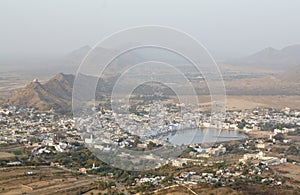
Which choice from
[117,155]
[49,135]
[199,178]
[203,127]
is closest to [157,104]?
[49,135]

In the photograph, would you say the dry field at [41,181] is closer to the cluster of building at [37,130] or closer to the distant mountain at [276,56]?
the cluster of building at [37,130]

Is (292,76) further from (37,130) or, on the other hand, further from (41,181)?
(41,181)

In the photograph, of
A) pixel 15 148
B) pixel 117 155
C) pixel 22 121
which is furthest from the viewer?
pixel 22 121

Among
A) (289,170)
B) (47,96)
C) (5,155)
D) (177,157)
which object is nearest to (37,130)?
(5,155)

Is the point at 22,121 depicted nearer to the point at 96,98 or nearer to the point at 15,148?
the point at 15,148

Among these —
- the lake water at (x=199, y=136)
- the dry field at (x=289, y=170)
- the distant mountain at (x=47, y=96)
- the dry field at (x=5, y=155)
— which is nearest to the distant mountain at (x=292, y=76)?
the distant mountain at (x=47, y=96)

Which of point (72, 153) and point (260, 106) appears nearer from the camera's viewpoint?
point (72, 153)

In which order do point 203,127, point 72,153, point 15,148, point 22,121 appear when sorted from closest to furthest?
point 203,127
point 72,153
point 15,148
point 22,121
